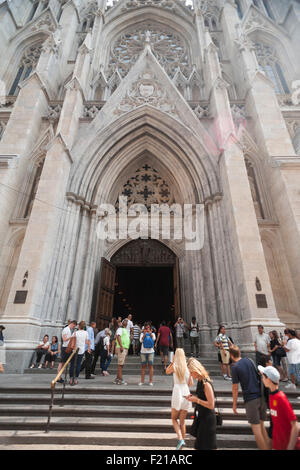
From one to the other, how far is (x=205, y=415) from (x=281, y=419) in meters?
0.75

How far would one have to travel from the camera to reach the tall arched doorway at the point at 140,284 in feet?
33.1

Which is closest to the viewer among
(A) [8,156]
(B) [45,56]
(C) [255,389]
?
(C) [255,389]

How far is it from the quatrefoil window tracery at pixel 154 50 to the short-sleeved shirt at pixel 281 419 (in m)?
18.9

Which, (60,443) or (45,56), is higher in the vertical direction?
(45,56)

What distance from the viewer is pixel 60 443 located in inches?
132

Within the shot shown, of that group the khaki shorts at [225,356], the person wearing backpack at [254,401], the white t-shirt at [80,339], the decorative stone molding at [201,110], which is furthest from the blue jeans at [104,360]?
the decorative stone molding at [201,110]

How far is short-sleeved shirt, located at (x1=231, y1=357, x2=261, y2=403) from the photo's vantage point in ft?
9.43

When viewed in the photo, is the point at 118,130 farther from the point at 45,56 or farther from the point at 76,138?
the point at 45,56

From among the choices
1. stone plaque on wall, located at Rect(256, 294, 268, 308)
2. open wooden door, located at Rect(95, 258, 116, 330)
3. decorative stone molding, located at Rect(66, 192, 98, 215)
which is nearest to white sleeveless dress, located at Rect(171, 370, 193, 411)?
stone plaque on wall, located at Rect(256, 294, 268, 308)

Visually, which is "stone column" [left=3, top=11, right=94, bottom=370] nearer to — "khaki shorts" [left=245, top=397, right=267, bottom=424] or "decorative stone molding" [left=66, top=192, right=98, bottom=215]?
"decorative stone molding" [left=66, top=192, right=98, bottom=215]

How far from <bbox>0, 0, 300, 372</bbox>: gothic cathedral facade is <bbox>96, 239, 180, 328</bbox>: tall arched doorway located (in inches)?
3.9

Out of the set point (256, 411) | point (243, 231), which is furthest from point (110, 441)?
point (243, 231)
